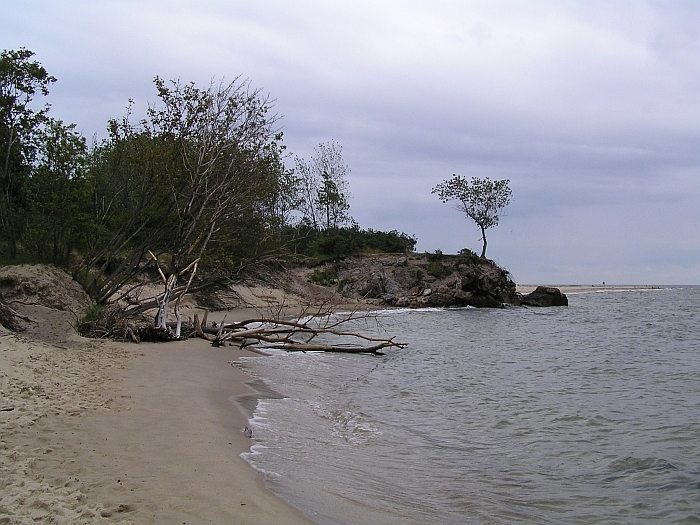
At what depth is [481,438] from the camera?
8531 millimetres

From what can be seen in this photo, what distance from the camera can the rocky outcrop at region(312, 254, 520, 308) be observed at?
46500 millimetres

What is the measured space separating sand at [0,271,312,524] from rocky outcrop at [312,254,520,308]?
36.3 metres

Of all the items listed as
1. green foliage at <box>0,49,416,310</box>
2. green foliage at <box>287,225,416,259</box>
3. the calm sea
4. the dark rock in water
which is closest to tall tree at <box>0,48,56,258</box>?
green foliage at <box>0,49,416,310</box>

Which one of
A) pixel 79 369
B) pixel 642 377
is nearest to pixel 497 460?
pixel 79 369

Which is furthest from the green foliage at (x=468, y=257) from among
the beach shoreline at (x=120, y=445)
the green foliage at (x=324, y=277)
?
the beach shoreline at (x=120, y=445)

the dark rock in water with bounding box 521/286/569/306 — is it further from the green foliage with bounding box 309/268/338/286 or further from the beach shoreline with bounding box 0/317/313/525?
the beach shoreline with bounding box 0/317/313/525

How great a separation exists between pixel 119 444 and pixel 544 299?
49.9m

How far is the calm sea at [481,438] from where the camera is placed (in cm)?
562

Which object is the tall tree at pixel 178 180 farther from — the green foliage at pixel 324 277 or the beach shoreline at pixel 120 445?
the green foliage at pixel 324 277

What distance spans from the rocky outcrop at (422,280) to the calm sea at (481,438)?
28.7 meters

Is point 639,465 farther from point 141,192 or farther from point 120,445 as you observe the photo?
point 141,192

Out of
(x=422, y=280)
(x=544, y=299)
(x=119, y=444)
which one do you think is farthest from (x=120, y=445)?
(x=544, y=299)

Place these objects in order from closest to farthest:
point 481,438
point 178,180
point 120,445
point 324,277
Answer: point 120,445 < point 481,438 < point 178,180 < point 324,277

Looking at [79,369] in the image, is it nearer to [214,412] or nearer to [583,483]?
[214,412]
